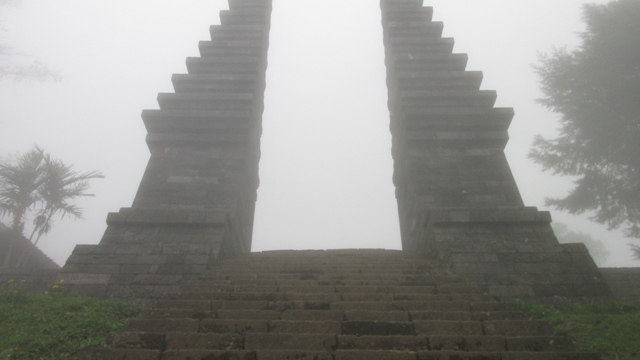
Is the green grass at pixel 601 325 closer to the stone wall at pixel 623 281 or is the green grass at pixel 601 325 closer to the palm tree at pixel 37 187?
the stone wall at pixel 623 281

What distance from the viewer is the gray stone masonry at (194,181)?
7.08 metres

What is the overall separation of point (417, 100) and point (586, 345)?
6574 millimetres

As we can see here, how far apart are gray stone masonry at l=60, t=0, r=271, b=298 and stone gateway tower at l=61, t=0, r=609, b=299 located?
2cm

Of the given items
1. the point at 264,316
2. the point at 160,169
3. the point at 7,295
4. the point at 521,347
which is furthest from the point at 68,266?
the point at 521,347

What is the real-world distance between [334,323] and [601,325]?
2843 mm

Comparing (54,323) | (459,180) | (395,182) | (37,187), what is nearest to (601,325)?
(459,180)

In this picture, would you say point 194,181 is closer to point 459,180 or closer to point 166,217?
point 166,217

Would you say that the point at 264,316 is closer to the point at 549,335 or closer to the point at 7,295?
the point at 549,335

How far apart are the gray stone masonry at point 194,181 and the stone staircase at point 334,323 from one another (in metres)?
0.98

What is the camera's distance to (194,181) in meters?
9.29

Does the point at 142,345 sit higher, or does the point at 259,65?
the point at 259,65

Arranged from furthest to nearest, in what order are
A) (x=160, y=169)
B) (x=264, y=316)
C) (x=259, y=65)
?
(x=259, y=65) < (x=160, y=169) < (x=264, y=316)

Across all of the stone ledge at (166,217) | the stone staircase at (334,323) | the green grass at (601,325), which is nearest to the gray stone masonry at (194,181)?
the stone ledge at (166,217)

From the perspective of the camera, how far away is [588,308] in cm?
578
